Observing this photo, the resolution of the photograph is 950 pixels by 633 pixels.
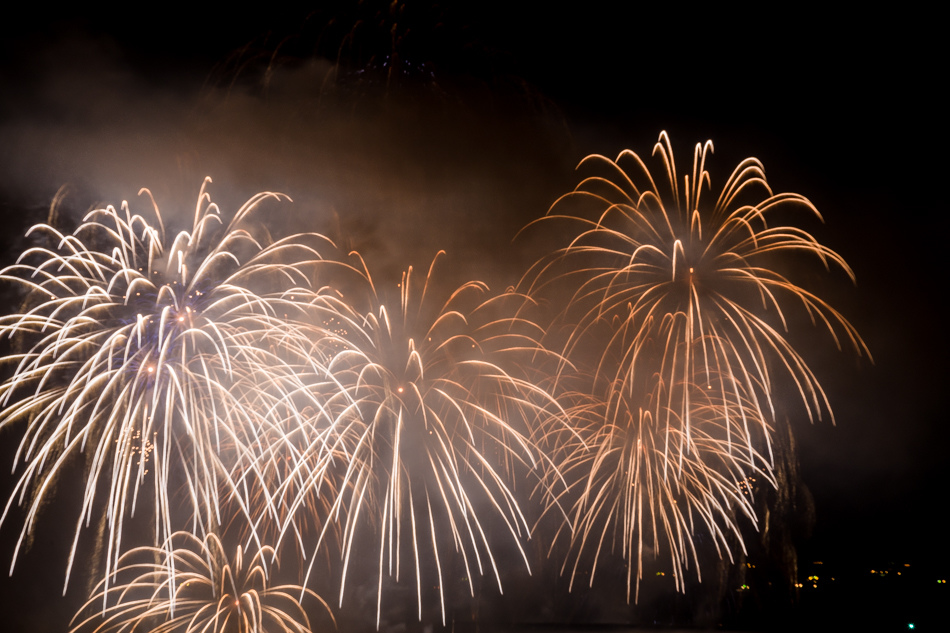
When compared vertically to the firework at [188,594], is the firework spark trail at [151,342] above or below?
above

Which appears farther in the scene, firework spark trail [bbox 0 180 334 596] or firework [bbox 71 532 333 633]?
firework [bbox 71 532 333 633]

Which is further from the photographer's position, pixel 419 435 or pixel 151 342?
pixel 419 435

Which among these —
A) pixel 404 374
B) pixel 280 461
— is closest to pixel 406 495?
pixel 280 461

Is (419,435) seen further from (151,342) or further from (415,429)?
(151,342)

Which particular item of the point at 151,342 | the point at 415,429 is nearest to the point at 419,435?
the point at 415,429

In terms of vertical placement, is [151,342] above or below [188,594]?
above

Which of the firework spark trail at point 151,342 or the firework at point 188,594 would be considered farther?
the firework at point 188,594

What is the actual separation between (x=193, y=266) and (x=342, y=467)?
434 inches

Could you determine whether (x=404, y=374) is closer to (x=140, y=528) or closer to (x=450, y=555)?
(x=140, y=528)

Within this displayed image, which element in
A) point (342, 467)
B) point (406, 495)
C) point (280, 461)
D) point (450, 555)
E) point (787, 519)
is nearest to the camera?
point (280, 461)

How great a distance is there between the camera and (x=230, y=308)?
15.2 metres

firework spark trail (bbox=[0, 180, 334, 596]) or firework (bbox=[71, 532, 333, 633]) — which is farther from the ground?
firework spark trail (bbox=[0, 180, 334, 596])

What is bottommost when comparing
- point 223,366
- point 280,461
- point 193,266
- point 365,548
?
point 365,548

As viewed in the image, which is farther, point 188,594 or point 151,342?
point 188,594
